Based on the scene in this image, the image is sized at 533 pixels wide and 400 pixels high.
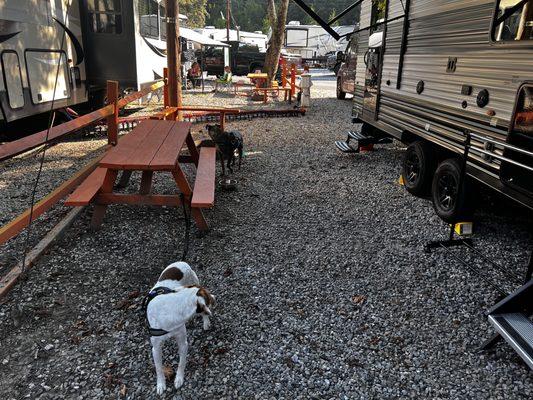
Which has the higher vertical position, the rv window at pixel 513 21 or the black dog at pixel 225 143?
the rv window at pixel 513 21

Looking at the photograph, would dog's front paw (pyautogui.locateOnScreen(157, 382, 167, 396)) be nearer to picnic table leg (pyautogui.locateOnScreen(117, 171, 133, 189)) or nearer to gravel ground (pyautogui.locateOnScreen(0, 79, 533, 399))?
gravel ground (pyautogui.locateOnScreen(0, 79, 533, 399))

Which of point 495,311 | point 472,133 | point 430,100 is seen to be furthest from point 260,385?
point 430,100

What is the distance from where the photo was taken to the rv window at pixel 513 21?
11.8 feet

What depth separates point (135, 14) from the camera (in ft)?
31.5

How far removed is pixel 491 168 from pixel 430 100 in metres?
1.46

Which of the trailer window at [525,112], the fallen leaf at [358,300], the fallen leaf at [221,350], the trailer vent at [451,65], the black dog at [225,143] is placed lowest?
the fallen leaf at [221,350]

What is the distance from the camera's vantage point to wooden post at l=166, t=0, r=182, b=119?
369 inches

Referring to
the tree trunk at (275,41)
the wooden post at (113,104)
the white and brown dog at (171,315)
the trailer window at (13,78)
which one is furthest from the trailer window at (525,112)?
the tree trunk at (275,41)

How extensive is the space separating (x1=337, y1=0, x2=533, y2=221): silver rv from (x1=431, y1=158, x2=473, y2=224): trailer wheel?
0.01m

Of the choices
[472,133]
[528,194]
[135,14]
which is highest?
[135,14]

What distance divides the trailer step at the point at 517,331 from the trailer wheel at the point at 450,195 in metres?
1.60

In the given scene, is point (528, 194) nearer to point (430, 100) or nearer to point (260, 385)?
point (430, 100)

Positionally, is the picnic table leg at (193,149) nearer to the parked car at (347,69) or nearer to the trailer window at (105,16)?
the trailer window at (105,16)

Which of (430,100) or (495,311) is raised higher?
(430,100)
